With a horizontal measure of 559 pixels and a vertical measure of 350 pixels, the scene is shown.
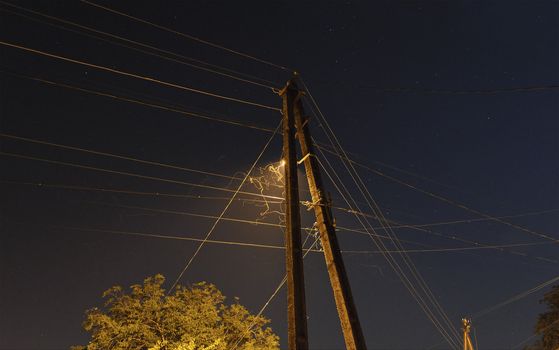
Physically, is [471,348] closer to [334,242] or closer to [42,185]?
[334,242]

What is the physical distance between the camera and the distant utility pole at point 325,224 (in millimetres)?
8234

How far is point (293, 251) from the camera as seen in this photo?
7793mm

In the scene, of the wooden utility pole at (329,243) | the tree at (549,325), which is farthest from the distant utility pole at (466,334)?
the wooden utility pole at (329,243)

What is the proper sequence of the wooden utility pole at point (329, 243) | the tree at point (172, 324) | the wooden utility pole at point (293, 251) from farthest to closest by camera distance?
the tree at point (172, 324) < the wooden utility pole at point (329, 243) < the wooden utility pole at point (293, 251)

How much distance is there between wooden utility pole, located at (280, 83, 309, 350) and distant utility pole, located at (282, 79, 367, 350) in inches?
1.3

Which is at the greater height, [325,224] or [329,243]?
[325,224]

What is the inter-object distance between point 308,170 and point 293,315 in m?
3.87

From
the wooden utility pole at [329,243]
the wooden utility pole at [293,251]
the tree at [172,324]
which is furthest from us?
the tree at [172,324]

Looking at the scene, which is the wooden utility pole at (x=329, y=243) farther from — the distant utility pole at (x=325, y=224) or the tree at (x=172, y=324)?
the tree at (x=172, y=324)

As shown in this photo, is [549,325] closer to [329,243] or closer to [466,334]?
[466,334]

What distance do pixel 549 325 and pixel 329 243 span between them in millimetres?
22998

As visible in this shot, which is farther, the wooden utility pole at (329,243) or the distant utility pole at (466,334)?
the distant utility pole at (466,334)

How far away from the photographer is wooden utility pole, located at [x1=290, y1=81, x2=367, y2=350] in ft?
26.9

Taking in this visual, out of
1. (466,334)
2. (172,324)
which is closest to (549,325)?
(466,334)
